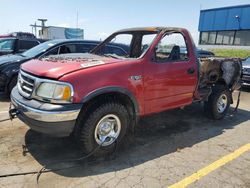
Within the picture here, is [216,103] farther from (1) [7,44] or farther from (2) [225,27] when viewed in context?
(2) [225,27]

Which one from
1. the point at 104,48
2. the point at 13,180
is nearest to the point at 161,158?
the point at 13,180

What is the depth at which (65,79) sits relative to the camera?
355 centimetres

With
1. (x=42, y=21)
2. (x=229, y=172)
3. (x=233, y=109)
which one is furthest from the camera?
(x=42, y=21)

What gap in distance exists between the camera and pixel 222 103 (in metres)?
6.43

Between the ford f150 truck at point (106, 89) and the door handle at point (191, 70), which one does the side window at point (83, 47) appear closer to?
the ford f150 truck at point (106, 89)

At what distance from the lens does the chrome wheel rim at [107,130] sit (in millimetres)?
3975

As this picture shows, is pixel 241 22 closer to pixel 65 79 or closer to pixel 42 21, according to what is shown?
pixel 42 21

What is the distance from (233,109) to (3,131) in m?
5.76

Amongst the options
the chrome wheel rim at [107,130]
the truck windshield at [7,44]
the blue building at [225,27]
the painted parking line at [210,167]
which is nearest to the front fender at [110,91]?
the chrome wheel rim at [107,130]

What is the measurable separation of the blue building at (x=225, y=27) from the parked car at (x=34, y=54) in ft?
84.5

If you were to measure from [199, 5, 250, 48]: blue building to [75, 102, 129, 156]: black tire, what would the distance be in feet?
94.6

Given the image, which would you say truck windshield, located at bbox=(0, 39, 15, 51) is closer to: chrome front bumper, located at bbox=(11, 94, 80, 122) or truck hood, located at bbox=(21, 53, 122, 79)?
truck hood, located at bbox=(21, 53, 122, 79)

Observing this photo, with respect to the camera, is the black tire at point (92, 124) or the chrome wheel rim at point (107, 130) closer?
the black tire at point (92, 124)

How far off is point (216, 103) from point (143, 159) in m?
2.84
